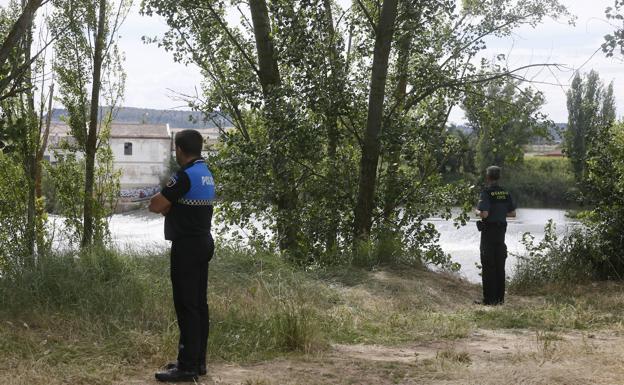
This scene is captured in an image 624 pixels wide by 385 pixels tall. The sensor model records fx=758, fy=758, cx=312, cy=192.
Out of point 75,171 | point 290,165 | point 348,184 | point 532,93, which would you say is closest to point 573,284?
point 532,93

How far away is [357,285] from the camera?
30.2 ft

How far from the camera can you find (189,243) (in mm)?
5004

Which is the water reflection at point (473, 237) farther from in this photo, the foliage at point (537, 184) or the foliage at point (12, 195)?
the foliage at point (12, 195)

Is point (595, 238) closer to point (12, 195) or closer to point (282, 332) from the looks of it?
point (282, 332)

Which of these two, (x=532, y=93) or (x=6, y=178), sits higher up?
(x=532, y=93)

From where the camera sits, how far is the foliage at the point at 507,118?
40.5 feet

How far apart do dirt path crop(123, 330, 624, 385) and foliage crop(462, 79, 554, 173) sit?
6382 mm

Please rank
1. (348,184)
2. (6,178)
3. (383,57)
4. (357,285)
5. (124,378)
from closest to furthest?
1. (124,378)
2. (357,285)
3. (383,57)
4. (348,184)
5. (6,178)

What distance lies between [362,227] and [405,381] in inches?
272

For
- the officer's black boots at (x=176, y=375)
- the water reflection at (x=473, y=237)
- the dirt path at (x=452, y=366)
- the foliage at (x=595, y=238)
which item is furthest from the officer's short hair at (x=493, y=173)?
the water reflection at (x=473, y=237)

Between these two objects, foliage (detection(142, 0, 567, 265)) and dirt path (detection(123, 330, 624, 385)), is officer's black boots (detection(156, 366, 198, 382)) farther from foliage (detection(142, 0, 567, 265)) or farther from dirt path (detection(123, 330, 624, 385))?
foliage (detection(142, 0, 567, 265))

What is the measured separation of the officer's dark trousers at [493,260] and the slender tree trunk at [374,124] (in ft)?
7.78

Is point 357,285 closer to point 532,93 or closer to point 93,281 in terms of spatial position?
point 93,281

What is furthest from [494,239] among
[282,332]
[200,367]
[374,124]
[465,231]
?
[465,231]
